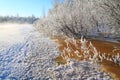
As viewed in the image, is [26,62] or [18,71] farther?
[26,62]

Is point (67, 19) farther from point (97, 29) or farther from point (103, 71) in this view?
point (103, 71)

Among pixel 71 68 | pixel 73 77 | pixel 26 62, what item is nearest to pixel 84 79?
pixel 73 77

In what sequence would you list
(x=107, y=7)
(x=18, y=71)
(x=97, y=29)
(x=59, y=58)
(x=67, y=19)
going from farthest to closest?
1. (x=97, y=29)
2. (x=67, y=19)
3. (x=107, y=7)
4. (x=59, y=58)
5. (x=18, y=71)

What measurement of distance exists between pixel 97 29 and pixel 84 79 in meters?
18.5

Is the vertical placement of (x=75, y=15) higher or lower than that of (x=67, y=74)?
higher

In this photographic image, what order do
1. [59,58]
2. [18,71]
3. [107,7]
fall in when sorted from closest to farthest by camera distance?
[18,71] < [59,58] < [107,7]

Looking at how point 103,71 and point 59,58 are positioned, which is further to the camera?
point 59,58

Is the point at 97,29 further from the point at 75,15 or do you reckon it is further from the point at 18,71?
the point at 18,71

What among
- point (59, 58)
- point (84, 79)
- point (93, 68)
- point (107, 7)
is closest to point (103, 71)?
point (93, 68)

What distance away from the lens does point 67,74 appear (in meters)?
9.64

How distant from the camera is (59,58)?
41.7ft

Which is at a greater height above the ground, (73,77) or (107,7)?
(107,7)

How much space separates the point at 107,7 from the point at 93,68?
602 centimetres

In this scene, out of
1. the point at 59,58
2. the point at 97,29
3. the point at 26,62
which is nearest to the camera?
the point at 26,62
